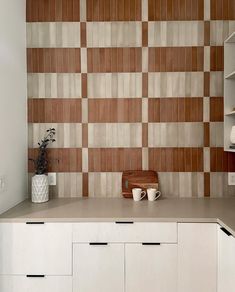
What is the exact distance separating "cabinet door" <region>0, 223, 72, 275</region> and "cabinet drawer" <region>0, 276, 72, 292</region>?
0.11 feet

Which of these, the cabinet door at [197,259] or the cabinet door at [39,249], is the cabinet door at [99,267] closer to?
the cabinet door at [39,249]

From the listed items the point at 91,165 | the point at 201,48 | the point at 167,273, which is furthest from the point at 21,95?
the point at 167,273

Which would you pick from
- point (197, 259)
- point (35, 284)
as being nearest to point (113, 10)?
point (197, 259)

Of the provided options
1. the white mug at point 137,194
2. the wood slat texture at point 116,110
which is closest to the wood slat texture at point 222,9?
the wood slat texture at point 116,110

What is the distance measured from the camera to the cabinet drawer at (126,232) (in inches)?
68.9

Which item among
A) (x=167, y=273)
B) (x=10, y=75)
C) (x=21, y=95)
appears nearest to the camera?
(x=167, y=273)

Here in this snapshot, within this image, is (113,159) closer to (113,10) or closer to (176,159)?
(176,159)

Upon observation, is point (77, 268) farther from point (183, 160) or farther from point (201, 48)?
point (201, 48)

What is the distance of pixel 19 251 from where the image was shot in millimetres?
1764

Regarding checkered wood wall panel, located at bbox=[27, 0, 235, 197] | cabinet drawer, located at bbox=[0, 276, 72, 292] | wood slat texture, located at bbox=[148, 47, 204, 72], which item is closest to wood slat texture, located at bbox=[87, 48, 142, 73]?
checkered wood wall panel, located at bbox=[27, 0, 235, 197]

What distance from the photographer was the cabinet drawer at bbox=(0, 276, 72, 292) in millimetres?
1766

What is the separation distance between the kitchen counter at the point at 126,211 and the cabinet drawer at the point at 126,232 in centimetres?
4

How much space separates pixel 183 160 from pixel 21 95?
4.46 ft

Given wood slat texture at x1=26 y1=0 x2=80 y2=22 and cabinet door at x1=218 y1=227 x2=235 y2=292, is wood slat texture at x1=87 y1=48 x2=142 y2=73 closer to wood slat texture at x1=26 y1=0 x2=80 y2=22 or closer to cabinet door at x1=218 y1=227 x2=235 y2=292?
wood slat texture at x1=26 y1=0 x2=80 y2=22
